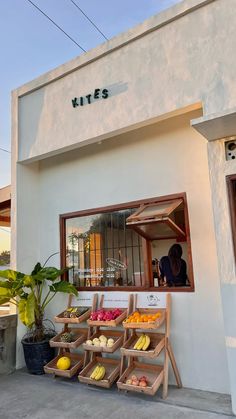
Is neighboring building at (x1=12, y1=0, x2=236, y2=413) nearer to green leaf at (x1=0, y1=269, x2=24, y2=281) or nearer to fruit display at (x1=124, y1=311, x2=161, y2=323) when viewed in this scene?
fruit display at (x1=124, y1=311, x2=161, y2=323)

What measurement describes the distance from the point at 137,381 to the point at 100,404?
0.58 meters

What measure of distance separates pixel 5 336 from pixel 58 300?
1163mm

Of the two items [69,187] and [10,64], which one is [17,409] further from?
[10,64]

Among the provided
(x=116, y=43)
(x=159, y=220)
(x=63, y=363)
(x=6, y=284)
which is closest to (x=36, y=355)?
(x=63, y=363)

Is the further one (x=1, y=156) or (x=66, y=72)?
(x=1, y=156)

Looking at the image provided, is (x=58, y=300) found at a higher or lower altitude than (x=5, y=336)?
higher

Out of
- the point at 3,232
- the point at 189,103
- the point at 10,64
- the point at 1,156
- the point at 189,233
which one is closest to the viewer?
the point at 189,103

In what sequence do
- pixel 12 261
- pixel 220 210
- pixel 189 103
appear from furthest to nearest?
pixel 12 261, pixel 189 103, pixel 220 210

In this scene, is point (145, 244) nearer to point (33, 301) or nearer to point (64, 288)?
point (64, 288)

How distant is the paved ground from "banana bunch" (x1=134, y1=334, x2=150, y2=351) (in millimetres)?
641

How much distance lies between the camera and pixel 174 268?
17.9 feet

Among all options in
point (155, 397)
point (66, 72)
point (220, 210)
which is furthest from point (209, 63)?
point (155, 397)

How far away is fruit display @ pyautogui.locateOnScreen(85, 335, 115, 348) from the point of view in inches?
194

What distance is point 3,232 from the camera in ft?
38.6
